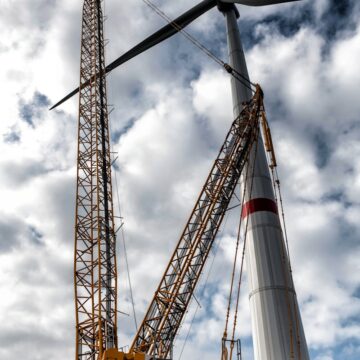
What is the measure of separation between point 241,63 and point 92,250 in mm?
23763

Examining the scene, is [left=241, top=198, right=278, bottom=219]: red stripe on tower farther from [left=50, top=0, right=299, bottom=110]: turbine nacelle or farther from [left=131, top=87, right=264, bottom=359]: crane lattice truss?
[left=50, top=0, right=299, bottom=110]: turbine nacelle

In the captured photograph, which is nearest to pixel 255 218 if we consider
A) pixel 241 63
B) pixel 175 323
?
pixel 175 323

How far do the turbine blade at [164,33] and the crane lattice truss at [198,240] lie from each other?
55.4 ft

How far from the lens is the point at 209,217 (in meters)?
36.2

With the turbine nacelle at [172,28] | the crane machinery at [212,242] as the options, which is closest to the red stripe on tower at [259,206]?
the crane machinery at [212,242]

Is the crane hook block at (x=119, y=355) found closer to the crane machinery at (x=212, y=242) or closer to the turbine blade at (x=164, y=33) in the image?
the crane machinery at (x=212, y=242)

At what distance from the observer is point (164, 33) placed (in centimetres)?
5294

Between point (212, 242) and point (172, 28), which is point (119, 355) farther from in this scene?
point (172, 28)

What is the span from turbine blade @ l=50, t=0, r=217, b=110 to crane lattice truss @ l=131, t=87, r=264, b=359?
55.4 feet

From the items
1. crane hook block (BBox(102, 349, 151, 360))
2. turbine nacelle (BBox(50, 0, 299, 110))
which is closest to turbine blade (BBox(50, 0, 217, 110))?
turbine nacelle (BBox(50, 0, 299, 110))

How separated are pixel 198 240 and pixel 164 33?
1141 inches

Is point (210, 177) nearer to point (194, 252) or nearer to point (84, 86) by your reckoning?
point (194, 252)

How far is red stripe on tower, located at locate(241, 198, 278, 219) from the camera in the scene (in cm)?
3544

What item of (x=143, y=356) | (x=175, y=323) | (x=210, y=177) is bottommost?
(x=143, y=356)
